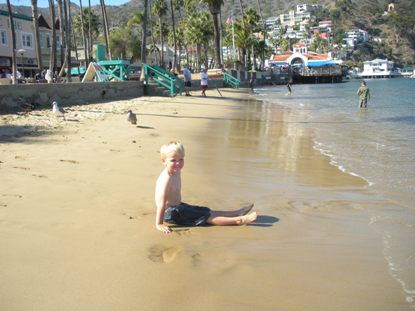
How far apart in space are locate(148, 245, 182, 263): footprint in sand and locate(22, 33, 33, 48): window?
143ft

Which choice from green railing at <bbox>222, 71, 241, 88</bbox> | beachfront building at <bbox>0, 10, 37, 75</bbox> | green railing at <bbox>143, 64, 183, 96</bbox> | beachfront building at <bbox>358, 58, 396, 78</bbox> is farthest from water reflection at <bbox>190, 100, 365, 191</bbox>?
beachfront building at <bbox>358, 58, 396, 78</bbox>

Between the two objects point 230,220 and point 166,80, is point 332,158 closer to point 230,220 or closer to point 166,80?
Answer: point 230,220

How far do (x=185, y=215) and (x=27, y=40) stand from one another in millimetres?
43867

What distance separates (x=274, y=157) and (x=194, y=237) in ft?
15.3

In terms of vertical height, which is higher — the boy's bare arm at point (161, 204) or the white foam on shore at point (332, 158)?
the boy's bare arm at point (161, 204)

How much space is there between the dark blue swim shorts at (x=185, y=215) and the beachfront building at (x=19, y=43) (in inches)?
1487

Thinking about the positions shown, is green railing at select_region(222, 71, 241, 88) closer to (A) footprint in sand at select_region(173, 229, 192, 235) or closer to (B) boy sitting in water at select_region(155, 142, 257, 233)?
(B) boy sitting in water at select_region(155, 142, 257, 233)

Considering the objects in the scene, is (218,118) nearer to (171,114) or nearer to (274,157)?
(171,114)

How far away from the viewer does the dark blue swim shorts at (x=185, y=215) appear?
4.30 metres

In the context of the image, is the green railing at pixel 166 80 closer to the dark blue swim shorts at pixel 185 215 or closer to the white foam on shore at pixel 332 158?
the white foam on shore at pixel 332 158

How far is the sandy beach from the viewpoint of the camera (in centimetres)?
289

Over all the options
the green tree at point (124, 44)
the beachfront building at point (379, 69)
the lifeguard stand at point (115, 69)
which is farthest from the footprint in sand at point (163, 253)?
the beachfront building at point (379, 69)

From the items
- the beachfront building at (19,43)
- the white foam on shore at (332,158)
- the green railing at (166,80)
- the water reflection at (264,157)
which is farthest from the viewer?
the beachfront building at (19,43)

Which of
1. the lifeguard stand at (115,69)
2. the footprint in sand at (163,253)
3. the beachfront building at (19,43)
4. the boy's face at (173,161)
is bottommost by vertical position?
the footprint in sand at (163,253)
